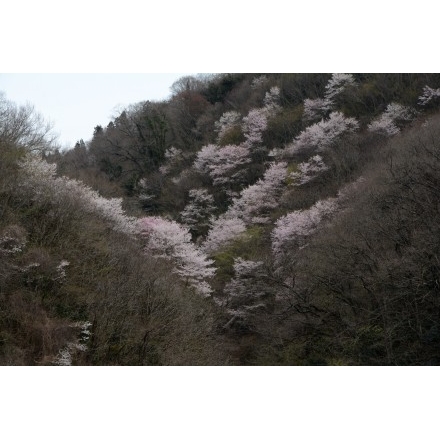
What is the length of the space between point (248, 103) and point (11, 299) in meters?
37.0

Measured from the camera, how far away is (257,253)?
2631 cm

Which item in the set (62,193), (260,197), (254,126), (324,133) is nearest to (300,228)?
(260,197)

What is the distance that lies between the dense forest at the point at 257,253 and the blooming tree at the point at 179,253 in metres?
0.11

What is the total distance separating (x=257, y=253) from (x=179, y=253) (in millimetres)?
4768

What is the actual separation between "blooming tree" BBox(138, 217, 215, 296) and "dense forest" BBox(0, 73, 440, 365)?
0.35 ft

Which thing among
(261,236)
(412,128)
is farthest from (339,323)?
(412,128)

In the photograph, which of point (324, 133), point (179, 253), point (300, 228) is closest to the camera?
point (179, 253)

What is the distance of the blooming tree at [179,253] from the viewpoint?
2272cm

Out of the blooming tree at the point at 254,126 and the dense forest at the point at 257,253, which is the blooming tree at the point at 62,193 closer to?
the dense forest at the point at 257,253

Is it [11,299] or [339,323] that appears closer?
[11,299]

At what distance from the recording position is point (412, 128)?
2992 cm

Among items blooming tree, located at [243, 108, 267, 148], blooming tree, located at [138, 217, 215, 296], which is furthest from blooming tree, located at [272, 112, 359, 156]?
blooming tree, located at [138, 217, 215, 296]

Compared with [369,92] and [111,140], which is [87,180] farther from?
[369,92]

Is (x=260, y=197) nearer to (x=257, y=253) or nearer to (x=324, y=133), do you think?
(x=324, y=133)
